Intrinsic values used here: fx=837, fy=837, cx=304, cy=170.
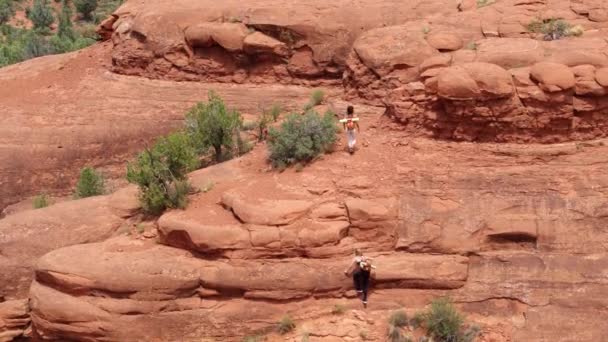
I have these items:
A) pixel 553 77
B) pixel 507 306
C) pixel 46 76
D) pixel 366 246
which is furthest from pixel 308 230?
pixel 46 76

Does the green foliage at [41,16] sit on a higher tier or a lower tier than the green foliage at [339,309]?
higher

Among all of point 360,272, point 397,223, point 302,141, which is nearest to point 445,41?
point 302,141

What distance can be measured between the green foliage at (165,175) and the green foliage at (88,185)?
2.79 metres

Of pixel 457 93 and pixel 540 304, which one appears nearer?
pixel 540 304

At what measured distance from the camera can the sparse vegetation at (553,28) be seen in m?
15.1

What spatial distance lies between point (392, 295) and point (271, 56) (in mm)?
7700

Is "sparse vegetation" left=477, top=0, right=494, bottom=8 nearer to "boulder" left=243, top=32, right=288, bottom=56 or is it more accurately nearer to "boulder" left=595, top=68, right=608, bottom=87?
"boulder" left=595, top=68, right=608, bottom=87

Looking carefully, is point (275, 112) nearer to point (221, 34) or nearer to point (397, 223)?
point (221, 34)

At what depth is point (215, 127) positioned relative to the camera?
16578mm

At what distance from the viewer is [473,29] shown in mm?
15758

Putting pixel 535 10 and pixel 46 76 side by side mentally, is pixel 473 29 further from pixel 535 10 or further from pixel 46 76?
pixel 46 76

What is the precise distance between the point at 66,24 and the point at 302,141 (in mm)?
31179

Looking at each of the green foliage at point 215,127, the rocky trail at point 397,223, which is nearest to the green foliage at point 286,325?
the rocky trail at point 397,223

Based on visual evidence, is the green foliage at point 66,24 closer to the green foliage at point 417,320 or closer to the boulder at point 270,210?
the boulder at point 270,210
